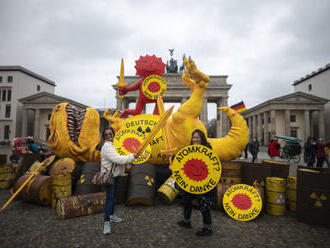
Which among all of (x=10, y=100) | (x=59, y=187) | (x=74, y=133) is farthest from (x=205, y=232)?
(x=10, y=100)

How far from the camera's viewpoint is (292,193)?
393 cm

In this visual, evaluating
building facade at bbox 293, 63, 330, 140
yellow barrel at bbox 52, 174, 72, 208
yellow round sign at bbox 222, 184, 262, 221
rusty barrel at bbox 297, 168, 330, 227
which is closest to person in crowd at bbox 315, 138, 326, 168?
rusty barrel at bbox 297, 168, 330, 227

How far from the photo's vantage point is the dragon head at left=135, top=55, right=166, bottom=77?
5.45 m

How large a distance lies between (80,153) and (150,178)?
6.01 feet

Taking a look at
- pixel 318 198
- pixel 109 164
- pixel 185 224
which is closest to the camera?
pixel 109 164

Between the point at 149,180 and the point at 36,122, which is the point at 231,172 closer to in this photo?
the point at 149,180

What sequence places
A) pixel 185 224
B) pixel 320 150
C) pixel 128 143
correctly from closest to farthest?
pixel 185 224 < pixel 128 143 < pixel 320 150

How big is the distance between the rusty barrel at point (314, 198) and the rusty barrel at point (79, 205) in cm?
351

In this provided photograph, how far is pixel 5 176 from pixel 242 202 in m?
6.20

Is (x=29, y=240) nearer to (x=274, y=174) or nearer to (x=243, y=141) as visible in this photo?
(x=243, y=141)

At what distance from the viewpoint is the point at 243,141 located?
173 inches

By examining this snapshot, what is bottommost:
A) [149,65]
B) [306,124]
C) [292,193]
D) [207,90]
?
[292,193]

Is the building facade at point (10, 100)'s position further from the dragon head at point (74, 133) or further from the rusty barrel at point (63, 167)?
the rusty barrel at point (63, 167)

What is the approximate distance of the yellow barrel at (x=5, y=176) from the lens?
5.48m
